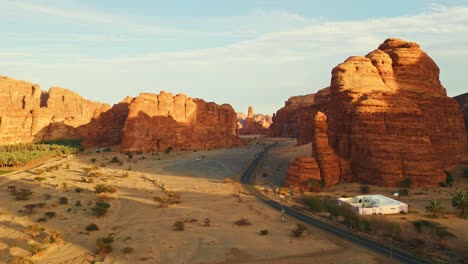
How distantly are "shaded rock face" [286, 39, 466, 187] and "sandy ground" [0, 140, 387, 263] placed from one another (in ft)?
55.8

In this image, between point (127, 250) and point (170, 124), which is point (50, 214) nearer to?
point (127, 250)

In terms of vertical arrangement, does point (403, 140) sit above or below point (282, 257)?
above

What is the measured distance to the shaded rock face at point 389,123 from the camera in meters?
46.2

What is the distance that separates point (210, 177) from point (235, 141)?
50.4m

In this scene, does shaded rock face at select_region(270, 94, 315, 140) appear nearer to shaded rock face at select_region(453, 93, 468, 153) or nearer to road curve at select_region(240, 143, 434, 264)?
shaded rock face at select_region(453, 93, 468, 153)

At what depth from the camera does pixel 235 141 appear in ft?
372

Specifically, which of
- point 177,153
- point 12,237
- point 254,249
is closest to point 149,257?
point 254,249

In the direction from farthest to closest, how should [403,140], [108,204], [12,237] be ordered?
[403,140]
[108,204]
[12,237]

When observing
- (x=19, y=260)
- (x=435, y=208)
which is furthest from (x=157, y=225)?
(x=435, y=208)

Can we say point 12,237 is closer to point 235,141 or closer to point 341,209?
point 341,209

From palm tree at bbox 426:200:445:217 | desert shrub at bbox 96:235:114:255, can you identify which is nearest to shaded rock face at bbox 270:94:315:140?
palm tree at bbox 426:200:445:217

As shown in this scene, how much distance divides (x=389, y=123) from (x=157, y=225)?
118 feet

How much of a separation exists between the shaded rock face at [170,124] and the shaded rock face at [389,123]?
173ft

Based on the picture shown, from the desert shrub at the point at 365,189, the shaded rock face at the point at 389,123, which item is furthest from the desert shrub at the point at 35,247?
the desert shrub at the point at 365,189
